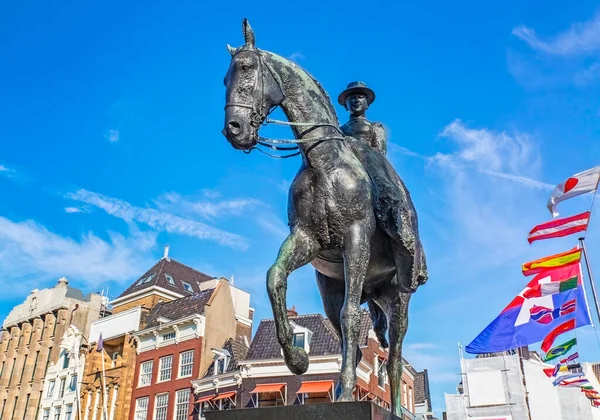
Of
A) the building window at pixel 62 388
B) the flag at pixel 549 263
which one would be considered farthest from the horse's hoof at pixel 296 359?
the building window at pixel 62 388

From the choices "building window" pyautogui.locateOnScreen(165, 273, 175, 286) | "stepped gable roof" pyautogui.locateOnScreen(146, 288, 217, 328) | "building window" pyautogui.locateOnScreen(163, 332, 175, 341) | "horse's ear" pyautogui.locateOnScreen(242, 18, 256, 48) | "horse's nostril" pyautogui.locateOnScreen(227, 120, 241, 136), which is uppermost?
"building window" pyautogui.locateOnScreen(165, 273, 175, 286)

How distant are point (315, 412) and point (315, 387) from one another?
2680cm

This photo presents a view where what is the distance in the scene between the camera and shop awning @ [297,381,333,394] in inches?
1166

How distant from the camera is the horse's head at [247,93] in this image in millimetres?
4773

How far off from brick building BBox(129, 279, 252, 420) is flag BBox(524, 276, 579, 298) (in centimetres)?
2007

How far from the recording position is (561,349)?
81.1 ft

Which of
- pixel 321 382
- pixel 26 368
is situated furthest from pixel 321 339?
pixel 26 368

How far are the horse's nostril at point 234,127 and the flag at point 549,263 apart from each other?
20.6m

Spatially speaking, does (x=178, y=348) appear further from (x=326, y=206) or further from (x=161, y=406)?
(x=326, y=206)

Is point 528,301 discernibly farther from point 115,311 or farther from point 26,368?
point 26,368

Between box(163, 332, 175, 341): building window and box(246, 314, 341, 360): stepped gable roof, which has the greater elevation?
box(163, 332, 175, 341): building window

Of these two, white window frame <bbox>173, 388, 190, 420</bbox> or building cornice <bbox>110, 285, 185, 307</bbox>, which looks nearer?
white window frame <bbox>173, 388, 190, 420</bbox>

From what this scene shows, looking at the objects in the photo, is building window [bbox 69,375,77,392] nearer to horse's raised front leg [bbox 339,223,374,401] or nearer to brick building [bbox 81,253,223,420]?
brick building [bbox 81,253,223,420]

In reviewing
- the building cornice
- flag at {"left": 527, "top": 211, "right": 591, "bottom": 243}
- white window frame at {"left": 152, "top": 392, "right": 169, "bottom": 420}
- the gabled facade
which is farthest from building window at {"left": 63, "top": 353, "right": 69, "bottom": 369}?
flag at {"left": 527, "top": 211, "right": 591, "bottom": 243}
